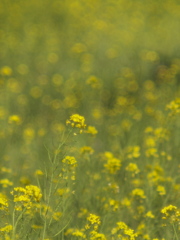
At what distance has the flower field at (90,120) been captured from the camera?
247 centimetres

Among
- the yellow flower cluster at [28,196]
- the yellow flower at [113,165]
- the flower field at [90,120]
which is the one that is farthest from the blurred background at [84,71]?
the yellow flower cluster at [28,196]

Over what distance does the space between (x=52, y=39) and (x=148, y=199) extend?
4.58 m

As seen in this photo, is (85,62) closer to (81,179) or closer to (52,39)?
(52,39)

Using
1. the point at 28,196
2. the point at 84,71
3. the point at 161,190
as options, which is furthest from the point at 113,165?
the point at 84,71

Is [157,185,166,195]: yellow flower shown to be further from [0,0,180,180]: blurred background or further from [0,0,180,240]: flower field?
[0,0,180,180]: blurred background

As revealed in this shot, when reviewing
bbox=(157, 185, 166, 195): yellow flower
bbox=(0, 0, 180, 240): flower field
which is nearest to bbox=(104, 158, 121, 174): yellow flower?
bbox=(0, 0, 180, 240): flower field

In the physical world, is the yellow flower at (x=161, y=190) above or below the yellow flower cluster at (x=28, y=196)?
above

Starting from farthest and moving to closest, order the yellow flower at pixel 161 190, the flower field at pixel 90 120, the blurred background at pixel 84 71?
1. the blurred background at pixel 84 71
2. the yellow flower at pixel 161 190
3. the flower field at pixel 90 120

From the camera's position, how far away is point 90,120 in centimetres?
474

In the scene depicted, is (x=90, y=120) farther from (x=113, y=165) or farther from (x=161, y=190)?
(x=161, y=190)

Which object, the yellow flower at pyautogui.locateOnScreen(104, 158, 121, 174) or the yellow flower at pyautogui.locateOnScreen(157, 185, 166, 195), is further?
the yellow flower at pyautogui.locateOnScreen(104, 158, 121, 174)

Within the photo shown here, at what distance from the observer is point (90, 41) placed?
23.1ft

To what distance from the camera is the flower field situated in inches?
97.3

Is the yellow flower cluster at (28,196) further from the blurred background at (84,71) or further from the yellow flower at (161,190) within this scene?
the blurred background at (84,71)
